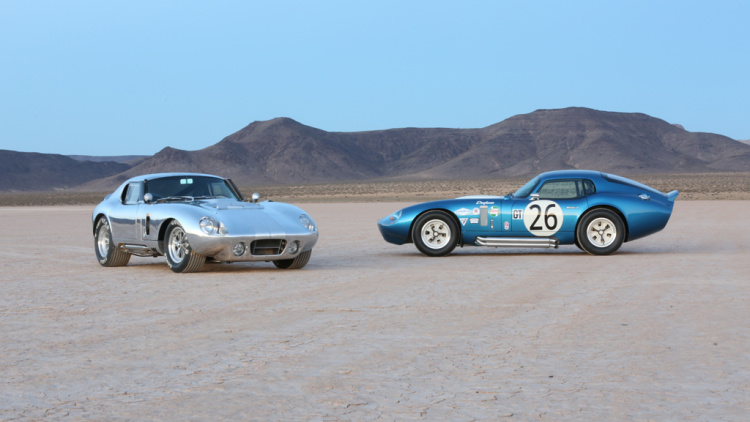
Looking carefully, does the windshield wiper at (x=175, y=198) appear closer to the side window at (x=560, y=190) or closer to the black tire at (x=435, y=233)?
the black tire at (x=435, y=233)

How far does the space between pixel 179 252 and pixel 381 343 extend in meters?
5.99

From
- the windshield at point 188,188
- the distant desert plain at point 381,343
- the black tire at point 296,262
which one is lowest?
the distant desert plain at point 381,343

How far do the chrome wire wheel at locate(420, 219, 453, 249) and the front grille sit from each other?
3.43m

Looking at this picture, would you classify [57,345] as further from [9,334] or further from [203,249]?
[203,249]

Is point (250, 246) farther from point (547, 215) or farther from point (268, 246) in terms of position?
point (547, 215)

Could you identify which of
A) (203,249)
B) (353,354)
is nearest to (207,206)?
(203,249)

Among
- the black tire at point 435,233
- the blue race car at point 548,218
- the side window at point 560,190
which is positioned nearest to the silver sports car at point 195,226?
the black tire at point 435,233

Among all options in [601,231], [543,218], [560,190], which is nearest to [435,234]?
[543,218]

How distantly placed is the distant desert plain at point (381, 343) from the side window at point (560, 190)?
185 cm

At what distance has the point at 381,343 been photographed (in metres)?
7.10

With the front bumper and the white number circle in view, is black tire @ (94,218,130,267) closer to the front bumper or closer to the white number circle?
the front bumper

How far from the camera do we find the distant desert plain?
17.2 ft

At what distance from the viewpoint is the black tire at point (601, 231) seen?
47.9 feet

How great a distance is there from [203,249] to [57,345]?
4829mm
